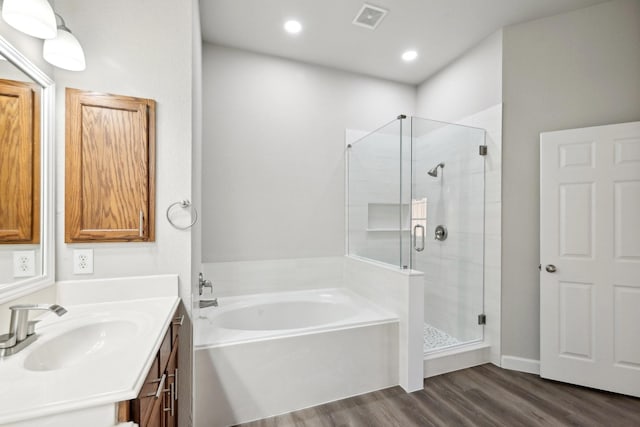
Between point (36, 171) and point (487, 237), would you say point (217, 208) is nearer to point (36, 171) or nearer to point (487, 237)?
point (36, 171)

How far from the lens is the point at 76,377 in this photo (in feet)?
2.52

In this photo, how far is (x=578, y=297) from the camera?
215cm

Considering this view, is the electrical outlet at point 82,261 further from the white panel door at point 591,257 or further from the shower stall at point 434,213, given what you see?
the white panel door at point 591,257

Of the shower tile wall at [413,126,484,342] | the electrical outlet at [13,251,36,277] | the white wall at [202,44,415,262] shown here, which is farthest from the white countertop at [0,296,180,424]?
the shower tile wall at [413,126,484,342]

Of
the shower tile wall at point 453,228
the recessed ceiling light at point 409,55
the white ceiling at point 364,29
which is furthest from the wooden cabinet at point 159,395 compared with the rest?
the recessed ceiling light at point 409,55

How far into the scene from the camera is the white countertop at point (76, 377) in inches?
26.3

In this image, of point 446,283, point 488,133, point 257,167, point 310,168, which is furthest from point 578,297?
point 257,167

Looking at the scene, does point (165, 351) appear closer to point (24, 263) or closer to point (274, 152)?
point (24, 263)

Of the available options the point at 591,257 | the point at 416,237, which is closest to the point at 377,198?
the point at 416,237

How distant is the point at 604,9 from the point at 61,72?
3634 mm

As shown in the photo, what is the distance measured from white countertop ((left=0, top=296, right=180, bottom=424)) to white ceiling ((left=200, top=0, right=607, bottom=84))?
2.39 m

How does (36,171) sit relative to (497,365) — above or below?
above

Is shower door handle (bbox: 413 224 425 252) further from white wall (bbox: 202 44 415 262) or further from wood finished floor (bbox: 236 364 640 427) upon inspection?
wood finished floor (bbox: 236 364 640 427)

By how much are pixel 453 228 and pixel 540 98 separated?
1.30 m
